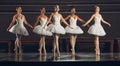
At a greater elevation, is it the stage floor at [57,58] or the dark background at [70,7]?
the dark background at [70,7]

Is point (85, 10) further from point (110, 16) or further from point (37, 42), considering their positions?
point (37, 42)

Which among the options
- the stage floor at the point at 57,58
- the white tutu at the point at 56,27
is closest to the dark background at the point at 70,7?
the stage floor at the point at 57,58

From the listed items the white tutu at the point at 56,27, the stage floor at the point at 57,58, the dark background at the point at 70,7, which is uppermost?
the dark background at the point at 70,7

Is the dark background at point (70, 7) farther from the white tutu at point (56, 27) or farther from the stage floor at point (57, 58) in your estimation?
the white tutu at point (56, 27)

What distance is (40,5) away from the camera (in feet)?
32.4

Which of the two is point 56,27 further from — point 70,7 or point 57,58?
point 70,7

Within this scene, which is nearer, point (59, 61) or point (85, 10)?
point (59, 61)

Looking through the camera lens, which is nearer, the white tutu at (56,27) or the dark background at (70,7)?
the white tutu at (56,27)

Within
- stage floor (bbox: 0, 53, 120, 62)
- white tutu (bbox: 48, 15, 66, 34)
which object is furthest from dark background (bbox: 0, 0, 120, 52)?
white tutu (bbox: 48, 15, 66, 34)

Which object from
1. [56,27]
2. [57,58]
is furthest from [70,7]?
[57,58]

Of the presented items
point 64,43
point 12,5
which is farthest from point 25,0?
point 64,43

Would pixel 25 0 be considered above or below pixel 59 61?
above

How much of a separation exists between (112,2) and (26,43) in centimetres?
233

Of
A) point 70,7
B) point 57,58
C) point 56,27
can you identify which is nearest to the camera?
point 57,58
